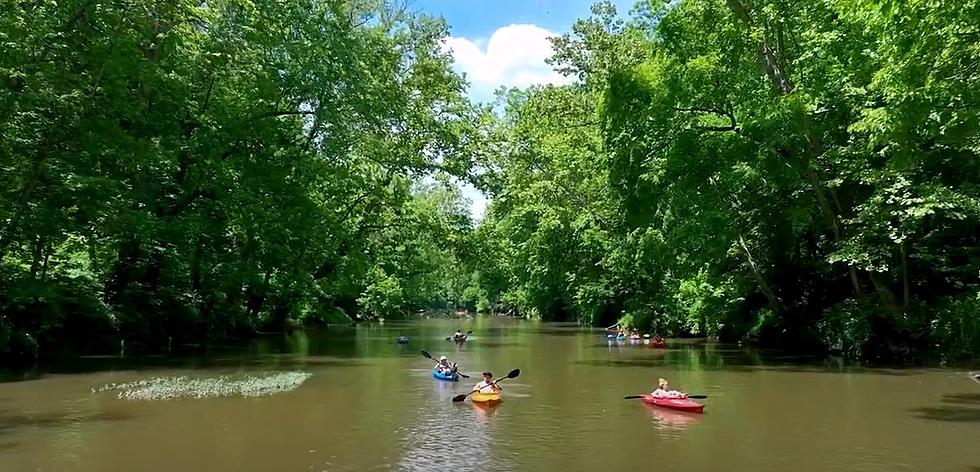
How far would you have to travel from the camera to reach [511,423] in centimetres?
1360

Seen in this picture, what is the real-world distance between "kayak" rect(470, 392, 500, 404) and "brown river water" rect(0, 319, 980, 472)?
Answer: 0.51ft

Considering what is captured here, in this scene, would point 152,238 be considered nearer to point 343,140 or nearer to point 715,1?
point 343,140

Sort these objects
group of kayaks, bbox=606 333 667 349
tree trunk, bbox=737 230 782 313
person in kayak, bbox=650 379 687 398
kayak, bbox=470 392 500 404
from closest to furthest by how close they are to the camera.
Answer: person in kayak, bbox=650 379 687 398
kayak, bbox=470 392 500 404
tree trunk, bbox=737 230 782 313
group of kayaks, bbox=606 333 667 349

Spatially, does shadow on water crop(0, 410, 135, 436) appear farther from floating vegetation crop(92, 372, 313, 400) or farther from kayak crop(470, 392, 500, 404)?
kayak crop(470, 392, 500, 404)

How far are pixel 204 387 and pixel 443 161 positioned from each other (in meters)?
18.5

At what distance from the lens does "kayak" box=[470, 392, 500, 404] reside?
51.0 feet

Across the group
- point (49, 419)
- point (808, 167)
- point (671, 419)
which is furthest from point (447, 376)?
point (808, 167)

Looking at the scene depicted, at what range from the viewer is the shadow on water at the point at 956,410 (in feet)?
44.4

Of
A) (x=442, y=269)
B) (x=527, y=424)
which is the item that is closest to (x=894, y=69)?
(x=527, y=424)

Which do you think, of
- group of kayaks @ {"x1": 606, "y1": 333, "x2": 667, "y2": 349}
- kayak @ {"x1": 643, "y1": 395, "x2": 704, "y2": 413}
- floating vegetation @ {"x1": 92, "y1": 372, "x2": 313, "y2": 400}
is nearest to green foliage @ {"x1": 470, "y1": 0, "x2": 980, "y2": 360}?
group of kayaks @ {"x1": 606, "y1": 333, "x2": 667, "y2": 349}

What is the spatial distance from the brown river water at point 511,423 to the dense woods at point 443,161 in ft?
12.2

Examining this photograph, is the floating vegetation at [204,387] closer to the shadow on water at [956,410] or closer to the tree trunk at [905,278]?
the shadow on water at [956,410]

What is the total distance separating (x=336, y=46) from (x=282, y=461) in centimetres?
1826

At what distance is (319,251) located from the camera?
3581cm
